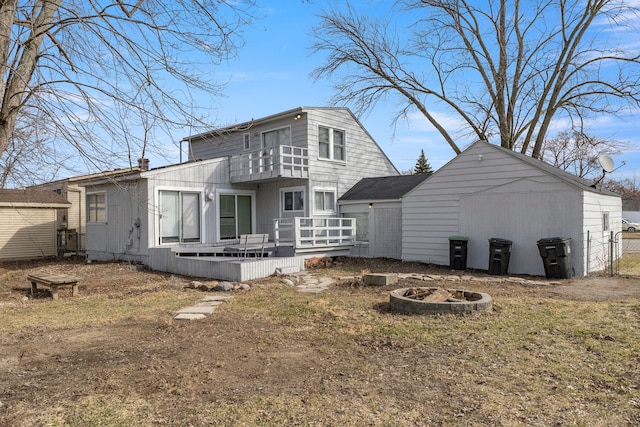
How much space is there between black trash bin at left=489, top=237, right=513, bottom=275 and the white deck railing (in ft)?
18.3

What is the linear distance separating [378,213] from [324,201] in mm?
2401

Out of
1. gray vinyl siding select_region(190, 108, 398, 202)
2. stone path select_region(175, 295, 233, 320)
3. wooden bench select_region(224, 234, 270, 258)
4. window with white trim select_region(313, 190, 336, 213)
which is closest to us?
stone path select_region(175, 295, 233, 320)

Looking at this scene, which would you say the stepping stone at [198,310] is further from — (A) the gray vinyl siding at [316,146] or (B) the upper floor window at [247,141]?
(B) the upper floor window at [247,141]

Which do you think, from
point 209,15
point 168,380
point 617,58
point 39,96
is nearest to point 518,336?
point 168,380

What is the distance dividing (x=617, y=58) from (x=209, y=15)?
70.1 feet

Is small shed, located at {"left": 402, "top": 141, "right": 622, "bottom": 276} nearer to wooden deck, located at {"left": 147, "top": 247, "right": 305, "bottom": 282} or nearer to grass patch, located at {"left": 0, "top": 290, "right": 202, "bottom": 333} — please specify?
wooden deck, located at {"left": 147, "top": 247, "right": 305, "bottom": 282}

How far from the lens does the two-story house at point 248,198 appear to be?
590 inches

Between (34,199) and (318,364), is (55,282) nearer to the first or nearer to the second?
(318,364)

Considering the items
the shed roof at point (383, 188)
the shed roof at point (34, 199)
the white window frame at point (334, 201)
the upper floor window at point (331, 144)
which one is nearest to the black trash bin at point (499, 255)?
the shed roof at point (383, 188)

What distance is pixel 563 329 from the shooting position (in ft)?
20.7

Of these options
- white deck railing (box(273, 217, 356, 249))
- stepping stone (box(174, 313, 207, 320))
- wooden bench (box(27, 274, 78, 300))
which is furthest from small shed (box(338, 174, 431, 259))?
wooden bench (box(27, 274, 78, 300))

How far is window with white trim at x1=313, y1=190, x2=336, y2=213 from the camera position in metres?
17.7

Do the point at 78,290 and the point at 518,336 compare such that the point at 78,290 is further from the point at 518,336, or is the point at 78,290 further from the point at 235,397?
the point at 518,336

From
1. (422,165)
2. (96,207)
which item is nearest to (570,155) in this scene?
(422,165)
